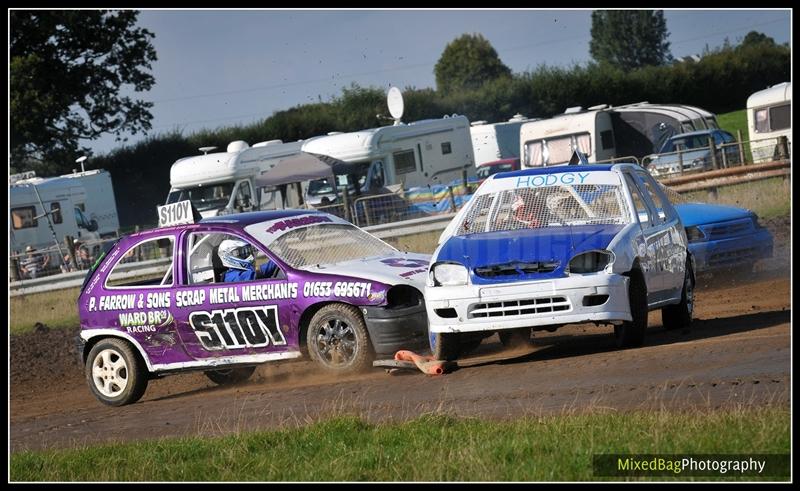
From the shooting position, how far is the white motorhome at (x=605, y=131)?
3462 cm

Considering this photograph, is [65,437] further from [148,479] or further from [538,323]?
[538,323]

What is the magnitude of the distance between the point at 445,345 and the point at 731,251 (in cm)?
583

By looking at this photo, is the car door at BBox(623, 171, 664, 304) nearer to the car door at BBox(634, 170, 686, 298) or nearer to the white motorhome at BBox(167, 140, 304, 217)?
the car door at BBox(634, 170, 686, 298)

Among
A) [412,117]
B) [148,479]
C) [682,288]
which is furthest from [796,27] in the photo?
[412,117]

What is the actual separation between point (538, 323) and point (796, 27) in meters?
3.10

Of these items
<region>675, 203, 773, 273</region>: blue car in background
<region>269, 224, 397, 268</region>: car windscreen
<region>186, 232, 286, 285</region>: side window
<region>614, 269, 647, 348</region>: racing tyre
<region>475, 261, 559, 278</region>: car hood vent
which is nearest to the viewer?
<region>475, 261, 559, 278</region>: car hood vent

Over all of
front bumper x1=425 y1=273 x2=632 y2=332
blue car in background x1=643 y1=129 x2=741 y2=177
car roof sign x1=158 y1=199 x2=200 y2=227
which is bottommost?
blue car in background x1=643 y1=129 x2=741 y2=177

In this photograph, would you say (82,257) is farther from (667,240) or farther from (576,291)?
(576,291)

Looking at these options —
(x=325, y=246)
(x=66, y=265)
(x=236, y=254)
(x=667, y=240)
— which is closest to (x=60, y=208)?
A: (x=66, y=265)

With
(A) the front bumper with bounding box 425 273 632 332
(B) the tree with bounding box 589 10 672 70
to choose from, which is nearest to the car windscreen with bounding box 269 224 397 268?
(A) the front bumper with bounding box 425 273 632 332

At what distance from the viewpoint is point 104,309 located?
11.7 m

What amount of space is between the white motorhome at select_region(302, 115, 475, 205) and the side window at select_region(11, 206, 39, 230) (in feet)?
30.9

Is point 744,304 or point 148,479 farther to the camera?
point 744,304

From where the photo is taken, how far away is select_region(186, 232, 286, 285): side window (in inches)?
443
